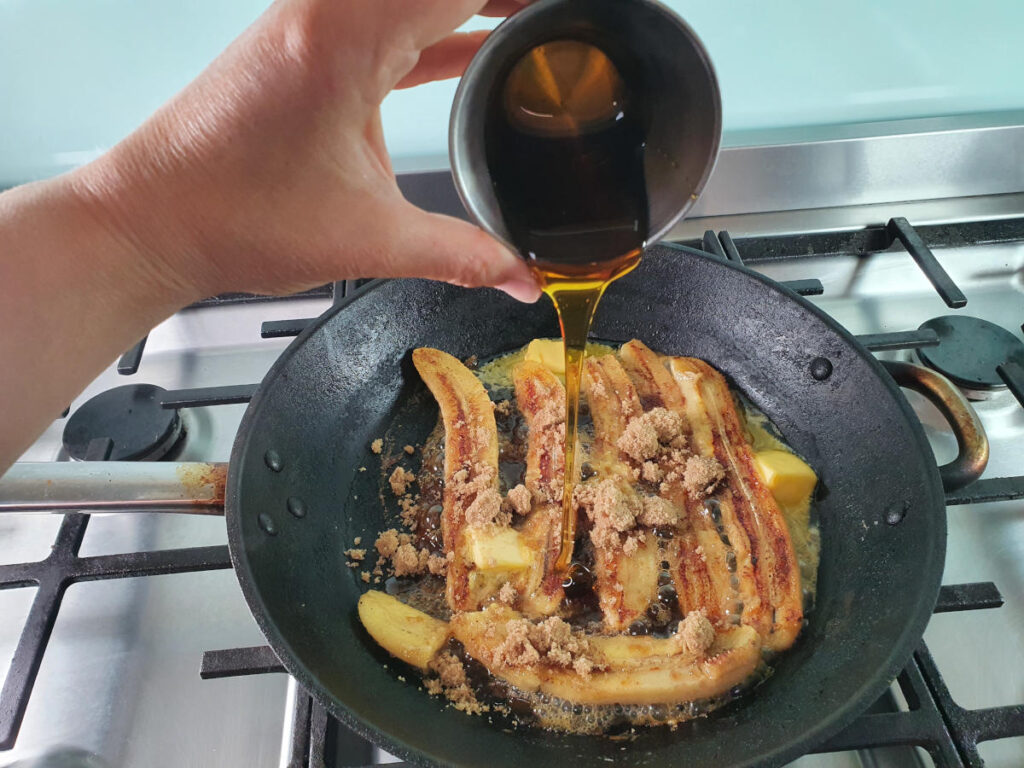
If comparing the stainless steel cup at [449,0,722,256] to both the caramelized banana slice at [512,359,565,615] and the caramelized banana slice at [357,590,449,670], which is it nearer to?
the caramelized banana slice at [512,359,565,615]

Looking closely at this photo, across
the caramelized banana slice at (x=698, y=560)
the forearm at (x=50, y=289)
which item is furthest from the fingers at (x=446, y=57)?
the caramelized banana slice at (x=698, y=560)

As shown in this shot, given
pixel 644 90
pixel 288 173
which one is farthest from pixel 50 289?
pixel 644 90

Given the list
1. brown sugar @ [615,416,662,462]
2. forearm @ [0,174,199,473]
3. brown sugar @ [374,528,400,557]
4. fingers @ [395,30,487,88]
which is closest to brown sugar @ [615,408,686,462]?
brown sugar @ [615,416,662,462]

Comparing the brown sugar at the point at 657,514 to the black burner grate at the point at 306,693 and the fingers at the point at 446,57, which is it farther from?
the fingers at the point at 446,57

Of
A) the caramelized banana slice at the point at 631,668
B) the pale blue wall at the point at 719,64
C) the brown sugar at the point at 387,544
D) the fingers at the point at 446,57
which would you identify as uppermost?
the pale blue wall at the point at 719,64

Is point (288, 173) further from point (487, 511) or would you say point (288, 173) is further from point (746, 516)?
point (746, 516)

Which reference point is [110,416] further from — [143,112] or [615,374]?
[615,374]

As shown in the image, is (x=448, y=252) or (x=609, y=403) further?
(x=609, y=403)
